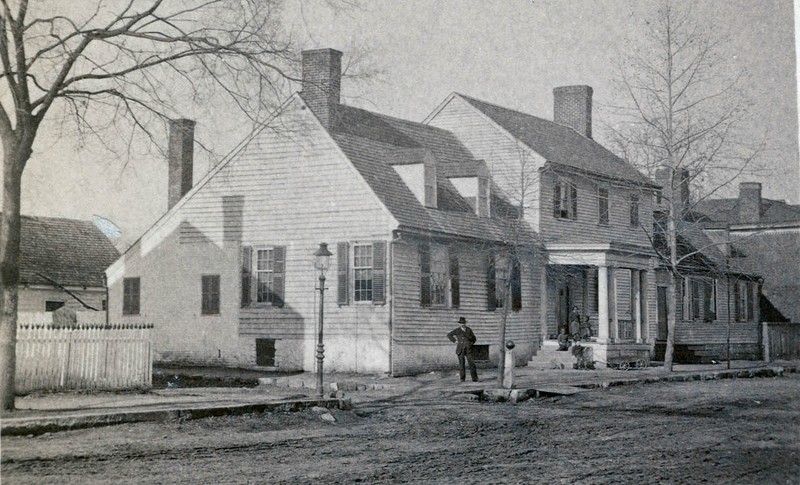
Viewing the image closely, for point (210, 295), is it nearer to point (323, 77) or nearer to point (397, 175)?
point (397, 175)

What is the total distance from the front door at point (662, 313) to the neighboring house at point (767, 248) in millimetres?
4829

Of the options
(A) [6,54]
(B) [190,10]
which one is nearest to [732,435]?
(B) [190,10]

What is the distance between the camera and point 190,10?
12.5m

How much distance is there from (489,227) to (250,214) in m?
6.54

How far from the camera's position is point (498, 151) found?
93.8ft

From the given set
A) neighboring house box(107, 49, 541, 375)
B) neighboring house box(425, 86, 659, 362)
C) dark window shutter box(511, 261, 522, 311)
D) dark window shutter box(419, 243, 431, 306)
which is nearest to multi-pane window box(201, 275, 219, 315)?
neighboring house box(107, 49, 541, 375)

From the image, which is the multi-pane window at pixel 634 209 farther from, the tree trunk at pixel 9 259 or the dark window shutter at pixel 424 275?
the tree trunk at pixel 9 259

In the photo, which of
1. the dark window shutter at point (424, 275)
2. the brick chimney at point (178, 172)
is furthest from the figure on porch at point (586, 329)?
the brick chimney at point (178, 172)

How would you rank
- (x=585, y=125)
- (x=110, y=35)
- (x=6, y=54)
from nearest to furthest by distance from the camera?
(x=6, y=54) < (x=110, y=35) < (x=585, y=125)

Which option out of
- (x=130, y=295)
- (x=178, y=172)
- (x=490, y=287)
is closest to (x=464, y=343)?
(x=490, y=287)

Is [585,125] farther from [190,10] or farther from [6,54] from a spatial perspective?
[6,54]

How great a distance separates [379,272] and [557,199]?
7.95 m

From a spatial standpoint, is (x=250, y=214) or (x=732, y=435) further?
(x=250, y=214)

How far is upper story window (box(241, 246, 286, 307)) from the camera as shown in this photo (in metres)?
23.8
